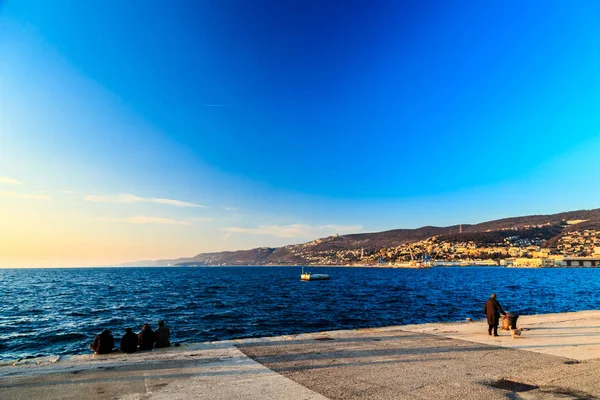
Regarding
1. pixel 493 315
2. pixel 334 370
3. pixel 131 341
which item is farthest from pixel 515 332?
pixel 131 341

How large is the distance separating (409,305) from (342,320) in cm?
1482

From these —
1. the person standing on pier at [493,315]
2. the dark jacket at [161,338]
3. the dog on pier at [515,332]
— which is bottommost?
the dog on pier at [515,332]

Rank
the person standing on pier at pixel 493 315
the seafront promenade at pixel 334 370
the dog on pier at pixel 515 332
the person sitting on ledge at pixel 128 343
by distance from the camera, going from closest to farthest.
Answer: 1. the seafront promenade at pixel 334 370
2. the person sitting on ledge at pixel 128 343
3. the dog on pier at pixel 515 332
4. the person standing on pier at pixel 493 315

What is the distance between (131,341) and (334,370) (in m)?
7.56

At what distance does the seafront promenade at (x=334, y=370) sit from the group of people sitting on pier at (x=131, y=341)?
1.59ft

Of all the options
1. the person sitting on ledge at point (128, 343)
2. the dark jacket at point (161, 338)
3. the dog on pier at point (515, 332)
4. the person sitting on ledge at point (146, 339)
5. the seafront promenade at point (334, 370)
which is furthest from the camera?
the dog on pier at point (515, 332)

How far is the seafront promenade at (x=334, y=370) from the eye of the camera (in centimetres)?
807

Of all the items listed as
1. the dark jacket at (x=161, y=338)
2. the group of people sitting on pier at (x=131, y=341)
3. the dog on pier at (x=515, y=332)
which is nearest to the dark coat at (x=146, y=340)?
A: the group of people sitting on pier at (x=131, y=341)

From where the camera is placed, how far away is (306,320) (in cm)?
3064

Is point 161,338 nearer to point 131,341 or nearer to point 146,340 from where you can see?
point 146,340

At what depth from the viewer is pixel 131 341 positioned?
1277cm

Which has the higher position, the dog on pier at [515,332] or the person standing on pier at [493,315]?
the person standing on pier at [493,315]

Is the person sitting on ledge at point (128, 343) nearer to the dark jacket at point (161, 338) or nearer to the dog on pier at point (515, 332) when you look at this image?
the dark jacket at point (161, 338)

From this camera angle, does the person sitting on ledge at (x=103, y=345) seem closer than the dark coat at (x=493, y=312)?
Yes
